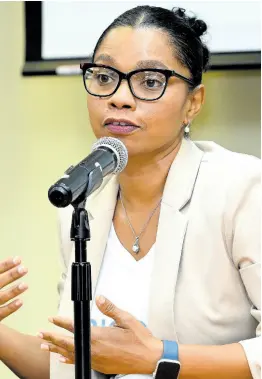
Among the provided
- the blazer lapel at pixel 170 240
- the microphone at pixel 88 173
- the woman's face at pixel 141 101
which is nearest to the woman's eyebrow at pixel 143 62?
the woman's face at pixel 141 101

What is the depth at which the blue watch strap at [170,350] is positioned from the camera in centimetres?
135

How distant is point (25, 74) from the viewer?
7.62 ft

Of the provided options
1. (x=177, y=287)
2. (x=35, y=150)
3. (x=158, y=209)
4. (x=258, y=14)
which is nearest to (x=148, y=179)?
(x=158, y=209)

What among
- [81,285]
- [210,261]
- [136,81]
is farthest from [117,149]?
[210,261]

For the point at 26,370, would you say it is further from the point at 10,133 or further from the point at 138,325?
the point at 10,133

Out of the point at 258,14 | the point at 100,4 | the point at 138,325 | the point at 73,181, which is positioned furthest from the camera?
the point at 100,4

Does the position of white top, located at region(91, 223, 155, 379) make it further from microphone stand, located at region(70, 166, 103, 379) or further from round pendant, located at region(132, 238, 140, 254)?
microphone stand, located at region(70, 166, 103, 379)

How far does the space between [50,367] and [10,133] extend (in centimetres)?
100

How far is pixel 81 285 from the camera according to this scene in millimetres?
1037

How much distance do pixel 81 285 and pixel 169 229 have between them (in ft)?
1.64

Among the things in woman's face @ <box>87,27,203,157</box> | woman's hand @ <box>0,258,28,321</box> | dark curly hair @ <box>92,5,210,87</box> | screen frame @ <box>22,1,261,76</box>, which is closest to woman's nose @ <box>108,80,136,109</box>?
woman's face @ <box>87,27,203,157</box>

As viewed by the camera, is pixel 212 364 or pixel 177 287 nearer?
pixel 212 364

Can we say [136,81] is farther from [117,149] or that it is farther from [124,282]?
[124,282]

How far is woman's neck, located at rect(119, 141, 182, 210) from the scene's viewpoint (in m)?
1.53
